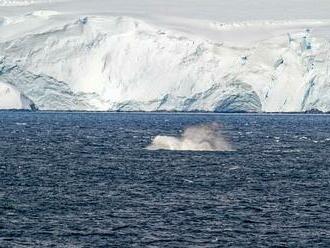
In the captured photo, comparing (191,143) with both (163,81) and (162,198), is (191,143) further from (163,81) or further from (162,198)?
(163,81)

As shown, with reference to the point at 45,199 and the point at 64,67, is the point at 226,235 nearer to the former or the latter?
the point at 45,199

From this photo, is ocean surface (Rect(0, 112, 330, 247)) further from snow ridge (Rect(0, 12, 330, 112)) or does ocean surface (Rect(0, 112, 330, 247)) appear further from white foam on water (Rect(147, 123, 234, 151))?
snow ridge (Rect(0, 12, 330, 112))

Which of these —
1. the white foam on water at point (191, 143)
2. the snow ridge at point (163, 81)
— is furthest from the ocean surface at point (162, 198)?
the snow ridge at point (163, 81)

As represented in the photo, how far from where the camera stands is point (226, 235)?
4353 cm

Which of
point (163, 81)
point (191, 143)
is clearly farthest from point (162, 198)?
point (163, 81)

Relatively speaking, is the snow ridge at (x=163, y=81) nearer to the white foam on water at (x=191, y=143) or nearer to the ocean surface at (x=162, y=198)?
the white foam on water at (x=191, y=143)

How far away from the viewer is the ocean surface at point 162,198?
43.1 meters

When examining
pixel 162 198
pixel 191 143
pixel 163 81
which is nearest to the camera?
pixel 162 198

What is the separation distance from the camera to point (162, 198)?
5488cm

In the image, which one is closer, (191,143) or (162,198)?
(162,198)

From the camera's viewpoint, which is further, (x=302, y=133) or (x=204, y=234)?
(x=302, y=133)

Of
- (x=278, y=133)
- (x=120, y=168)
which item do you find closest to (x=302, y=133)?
(x=278, y=133)

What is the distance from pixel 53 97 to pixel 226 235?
499 feet

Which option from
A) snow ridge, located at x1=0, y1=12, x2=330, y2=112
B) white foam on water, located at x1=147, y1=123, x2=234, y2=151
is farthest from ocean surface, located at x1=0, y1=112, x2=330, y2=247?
snow ridge, located at x1=0, y1=12, x2=330, y2=112
